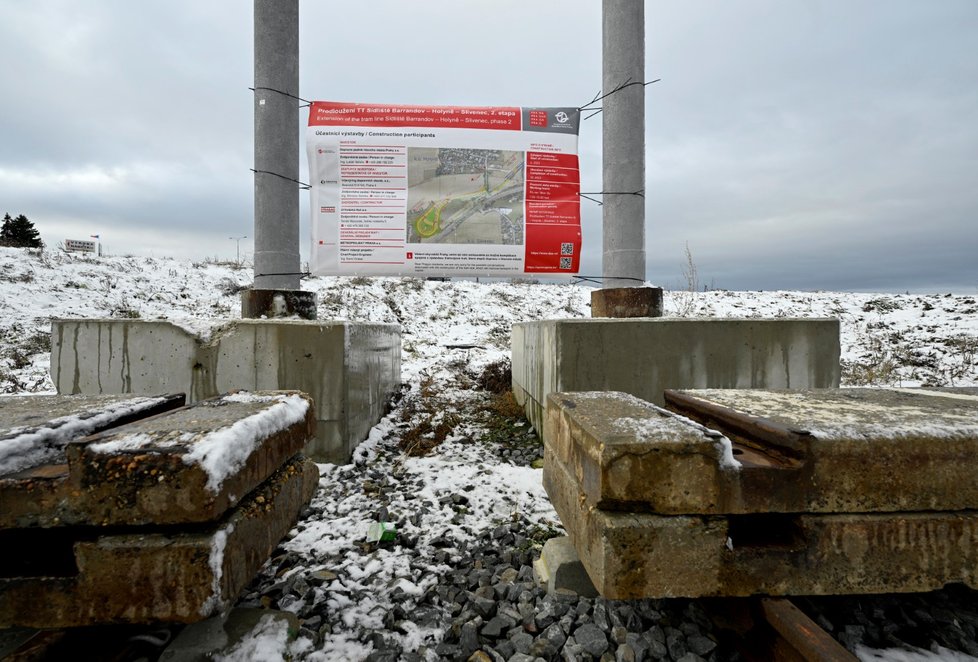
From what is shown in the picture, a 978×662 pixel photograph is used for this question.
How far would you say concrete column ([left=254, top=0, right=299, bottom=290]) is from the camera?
4.33 m

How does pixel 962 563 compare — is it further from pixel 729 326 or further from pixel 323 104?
pixel 323 104

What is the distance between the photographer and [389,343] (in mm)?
5414

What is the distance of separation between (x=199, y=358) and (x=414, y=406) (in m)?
2.36

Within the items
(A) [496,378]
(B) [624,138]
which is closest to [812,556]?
(B) [624,138]

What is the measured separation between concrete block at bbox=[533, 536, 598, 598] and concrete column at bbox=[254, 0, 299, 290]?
3.57m

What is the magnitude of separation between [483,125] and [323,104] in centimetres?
160

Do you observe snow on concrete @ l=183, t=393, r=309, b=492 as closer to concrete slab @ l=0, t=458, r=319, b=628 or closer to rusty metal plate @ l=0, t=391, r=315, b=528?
rusty metal plate @ l=0, t=391, r=315, b=528

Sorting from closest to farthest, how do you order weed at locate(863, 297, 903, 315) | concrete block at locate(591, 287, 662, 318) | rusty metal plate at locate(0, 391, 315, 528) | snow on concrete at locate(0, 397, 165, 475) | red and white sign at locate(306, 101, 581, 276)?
rusty metal plate at locate(0, 391, 315, 528) < snow on concrete at locate(0, 397, 165, 475) < concrete block at locate(591, 287, 662, 318) < red and white sign at locate(306, 101, 581, 276) < weed at locate(863, 297, 903, 315)

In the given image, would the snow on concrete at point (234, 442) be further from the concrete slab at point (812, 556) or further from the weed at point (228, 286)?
the weed at point (228, 286)

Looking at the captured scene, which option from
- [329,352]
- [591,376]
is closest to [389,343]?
[329,352]

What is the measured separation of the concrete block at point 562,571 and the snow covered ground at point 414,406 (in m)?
0.15

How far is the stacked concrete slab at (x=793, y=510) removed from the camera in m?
1.46

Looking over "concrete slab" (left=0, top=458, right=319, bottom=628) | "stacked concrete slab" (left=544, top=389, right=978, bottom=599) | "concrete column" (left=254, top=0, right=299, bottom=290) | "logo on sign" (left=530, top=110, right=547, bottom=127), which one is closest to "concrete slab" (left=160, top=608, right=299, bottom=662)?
"concrete slab" (left=0, top=458, right=319, bottom=628)

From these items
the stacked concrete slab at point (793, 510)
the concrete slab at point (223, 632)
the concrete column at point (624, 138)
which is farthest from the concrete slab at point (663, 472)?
the concrete column at point (624, 138)
